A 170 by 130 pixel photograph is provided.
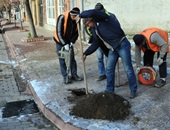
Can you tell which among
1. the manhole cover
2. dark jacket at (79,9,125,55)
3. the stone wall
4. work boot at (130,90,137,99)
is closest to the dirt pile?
work boot at (130,90,137,99)

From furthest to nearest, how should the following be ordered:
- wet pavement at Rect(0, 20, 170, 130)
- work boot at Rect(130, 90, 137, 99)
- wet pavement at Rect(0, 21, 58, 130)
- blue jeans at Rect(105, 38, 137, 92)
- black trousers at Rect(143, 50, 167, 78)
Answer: black trousers at Rect(143, 50, 167, 78) < work boot at Rect(130, 90, 137, 99) < blue jeans at Rect(105, 38, 137, 92) < wet pavement at Rect(0, 21, 58, 130) < wet pavement at Rect(0, 20, 170, 130)

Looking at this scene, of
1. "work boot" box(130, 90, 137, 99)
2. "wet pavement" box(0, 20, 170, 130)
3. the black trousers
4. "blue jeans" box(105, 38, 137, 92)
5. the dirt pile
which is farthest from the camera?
the black trousers

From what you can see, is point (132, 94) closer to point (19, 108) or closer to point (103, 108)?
point (103, 108)

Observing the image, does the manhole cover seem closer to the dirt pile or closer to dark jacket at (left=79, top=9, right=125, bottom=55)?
the dirt pile

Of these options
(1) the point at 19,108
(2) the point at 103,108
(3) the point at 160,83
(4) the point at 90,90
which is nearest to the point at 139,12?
(3) the point at 160,83

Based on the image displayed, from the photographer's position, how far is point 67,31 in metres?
5.84

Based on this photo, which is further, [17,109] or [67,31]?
[67,31]

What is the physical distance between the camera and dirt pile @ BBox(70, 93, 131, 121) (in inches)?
167

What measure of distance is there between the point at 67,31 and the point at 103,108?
7.15ft

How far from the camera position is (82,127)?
13.2ft

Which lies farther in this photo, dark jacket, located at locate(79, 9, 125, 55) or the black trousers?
the black trousers

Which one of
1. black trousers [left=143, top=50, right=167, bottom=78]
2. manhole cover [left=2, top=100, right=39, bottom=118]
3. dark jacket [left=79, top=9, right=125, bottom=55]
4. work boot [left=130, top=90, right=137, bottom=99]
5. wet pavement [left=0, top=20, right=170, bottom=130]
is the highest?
dark jacket [left=79, top=9, right=125, bottom=55]

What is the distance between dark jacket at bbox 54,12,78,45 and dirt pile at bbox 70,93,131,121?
1.73 meters

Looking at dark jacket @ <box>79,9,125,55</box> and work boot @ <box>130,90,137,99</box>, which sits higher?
dark jacket @ <box>79,9,125,55</box>
